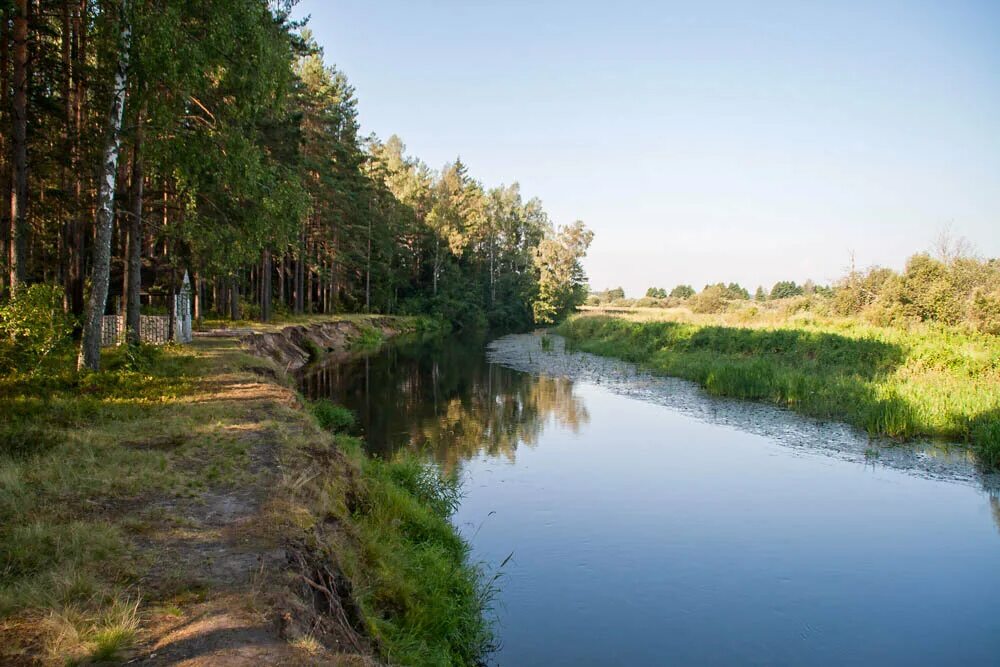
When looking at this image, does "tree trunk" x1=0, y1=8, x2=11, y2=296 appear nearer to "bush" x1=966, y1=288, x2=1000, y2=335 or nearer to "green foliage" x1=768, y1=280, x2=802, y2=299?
"bush" x1=966, y1=288, x2=1000, y2=335

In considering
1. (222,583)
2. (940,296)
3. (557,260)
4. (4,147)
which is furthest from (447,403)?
(557,260)

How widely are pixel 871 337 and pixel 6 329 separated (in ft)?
83.4

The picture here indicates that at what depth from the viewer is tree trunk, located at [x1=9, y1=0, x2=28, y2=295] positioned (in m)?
11.5

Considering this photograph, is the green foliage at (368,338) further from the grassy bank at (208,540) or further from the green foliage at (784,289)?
the green foliage at (784,289)

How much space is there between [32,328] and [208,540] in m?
6.53

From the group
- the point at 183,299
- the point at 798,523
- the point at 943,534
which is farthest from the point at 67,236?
the point at 943,534

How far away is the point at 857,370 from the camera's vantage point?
2073 centimetres

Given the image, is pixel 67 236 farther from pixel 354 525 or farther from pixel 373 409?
pixel 354 525

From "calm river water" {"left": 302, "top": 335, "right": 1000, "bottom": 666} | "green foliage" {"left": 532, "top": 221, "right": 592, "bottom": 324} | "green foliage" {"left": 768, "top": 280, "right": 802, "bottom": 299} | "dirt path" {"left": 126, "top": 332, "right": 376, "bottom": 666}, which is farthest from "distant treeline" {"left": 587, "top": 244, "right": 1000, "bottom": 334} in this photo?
"green foliage" {"left": 768, "top": 280, "right": 802, "bottom": 299}

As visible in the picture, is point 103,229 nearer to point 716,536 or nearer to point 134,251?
point 134,251

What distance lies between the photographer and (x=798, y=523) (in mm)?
10102

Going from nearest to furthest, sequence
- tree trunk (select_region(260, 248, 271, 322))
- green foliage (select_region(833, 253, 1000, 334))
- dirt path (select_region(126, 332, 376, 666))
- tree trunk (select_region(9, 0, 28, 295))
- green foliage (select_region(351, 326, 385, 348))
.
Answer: dirt path (select_region(126, 332, 376, 666)) < tree trunk (select_region(9, 0, 28, 295)) < green foliage (select_region(833, 253, 1000, 334)) < tree trunk (select_region(260, 248, 271, 322)) < green foliage (select_region(351, 326, 385, 348))

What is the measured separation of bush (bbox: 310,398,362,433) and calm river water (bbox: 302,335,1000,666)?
1.89ft

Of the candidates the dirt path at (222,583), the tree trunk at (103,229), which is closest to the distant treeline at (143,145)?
the tree trunk at (103,229)
